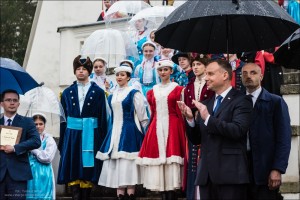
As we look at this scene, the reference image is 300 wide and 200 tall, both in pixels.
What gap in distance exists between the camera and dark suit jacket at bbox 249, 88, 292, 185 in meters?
7.26

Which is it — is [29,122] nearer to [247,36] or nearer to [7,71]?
[7,71]

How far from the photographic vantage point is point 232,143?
6.96m

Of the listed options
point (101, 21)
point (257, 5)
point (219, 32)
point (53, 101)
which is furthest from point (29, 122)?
point (101, 21)

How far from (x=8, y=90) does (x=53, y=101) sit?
1.81m

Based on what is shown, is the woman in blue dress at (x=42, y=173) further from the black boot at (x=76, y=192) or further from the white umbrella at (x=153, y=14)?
the white umbrella at (x=153, y=14)

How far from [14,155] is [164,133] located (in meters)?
2.04

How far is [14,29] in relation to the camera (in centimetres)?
3259

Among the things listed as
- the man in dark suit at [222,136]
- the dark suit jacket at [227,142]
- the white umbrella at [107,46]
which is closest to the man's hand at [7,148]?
the man in dark suit at [222,136]

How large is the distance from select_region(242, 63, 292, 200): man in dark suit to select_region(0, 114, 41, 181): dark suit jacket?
289 centimetres

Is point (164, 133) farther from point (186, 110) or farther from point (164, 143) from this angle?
point (186, 110)

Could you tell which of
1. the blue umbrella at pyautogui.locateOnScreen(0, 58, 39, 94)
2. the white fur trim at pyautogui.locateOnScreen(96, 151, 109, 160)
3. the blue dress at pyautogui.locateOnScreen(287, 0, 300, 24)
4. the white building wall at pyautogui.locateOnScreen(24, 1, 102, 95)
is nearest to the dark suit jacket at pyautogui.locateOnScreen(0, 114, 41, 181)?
the blue umbrella at pyautogui.locateOnScreen(0, 58, 39, 94)

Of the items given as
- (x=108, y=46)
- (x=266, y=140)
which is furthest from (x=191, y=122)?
(x=108, y=46)

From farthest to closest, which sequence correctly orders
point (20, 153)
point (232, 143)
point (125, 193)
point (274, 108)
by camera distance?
point (125, 193) < point (20, 153) < point (274, 108) < point (232, 143)

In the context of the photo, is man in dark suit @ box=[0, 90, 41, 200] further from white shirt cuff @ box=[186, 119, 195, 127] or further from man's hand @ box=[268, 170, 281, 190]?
man's hand @ box=[268, 170, 281, 190]
